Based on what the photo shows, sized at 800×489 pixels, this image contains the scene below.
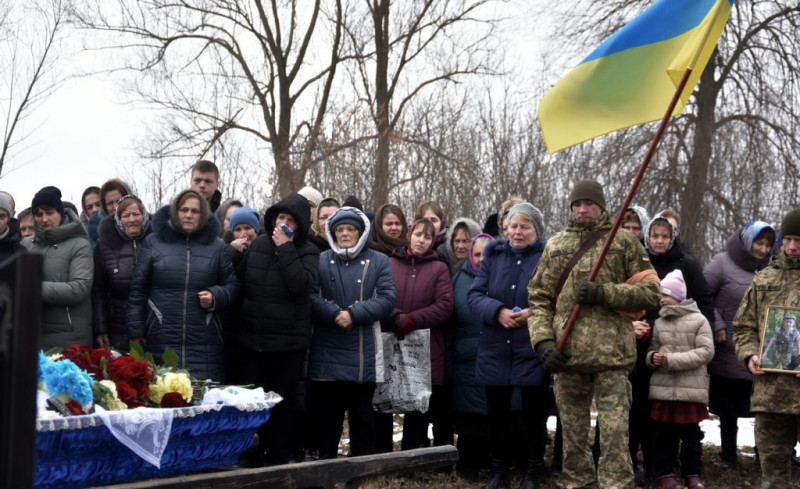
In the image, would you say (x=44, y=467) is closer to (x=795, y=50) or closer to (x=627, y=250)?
(x=627, y=250)

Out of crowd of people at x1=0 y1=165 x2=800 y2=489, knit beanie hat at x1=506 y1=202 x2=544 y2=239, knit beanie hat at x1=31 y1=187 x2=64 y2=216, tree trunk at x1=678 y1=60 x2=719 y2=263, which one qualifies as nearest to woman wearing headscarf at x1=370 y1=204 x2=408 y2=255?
crowd of people at x1=0 y1=165 x2=800 y2=489

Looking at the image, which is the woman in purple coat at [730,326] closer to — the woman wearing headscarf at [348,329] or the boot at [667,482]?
the boot at [667,482]

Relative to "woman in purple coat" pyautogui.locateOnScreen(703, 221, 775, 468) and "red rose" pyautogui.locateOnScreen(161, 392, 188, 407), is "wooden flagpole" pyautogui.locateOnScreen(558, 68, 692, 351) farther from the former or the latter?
"red rose" pyautogui.locateOnScreen(161, 392, 188, 407)

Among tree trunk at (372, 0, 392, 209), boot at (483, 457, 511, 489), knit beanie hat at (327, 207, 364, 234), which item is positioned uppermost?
tree trunk at (372, 0, 392, 209)

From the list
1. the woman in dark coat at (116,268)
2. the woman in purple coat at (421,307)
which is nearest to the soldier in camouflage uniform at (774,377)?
the woman in purple coat at (421,307)

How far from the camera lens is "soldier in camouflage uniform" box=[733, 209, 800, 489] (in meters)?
6.12

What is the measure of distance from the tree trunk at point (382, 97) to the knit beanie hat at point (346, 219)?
700 centimetres

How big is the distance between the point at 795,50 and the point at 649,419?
933cm

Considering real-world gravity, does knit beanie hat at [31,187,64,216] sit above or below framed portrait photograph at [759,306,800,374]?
above

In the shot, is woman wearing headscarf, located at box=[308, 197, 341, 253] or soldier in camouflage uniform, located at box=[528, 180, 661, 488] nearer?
soldier in camouflage uniform, located at box=[528, 180, 661, 488]

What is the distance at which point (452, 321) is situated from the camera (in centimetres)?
729

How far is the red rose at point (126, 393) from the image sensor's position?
3918mm

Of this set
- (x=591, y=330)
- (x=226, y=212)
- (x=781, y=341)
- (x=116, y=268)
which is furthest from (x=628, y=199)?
(x=226, y=212)

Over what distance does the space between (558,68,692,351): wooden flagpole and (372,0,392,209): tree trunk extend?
827cm
